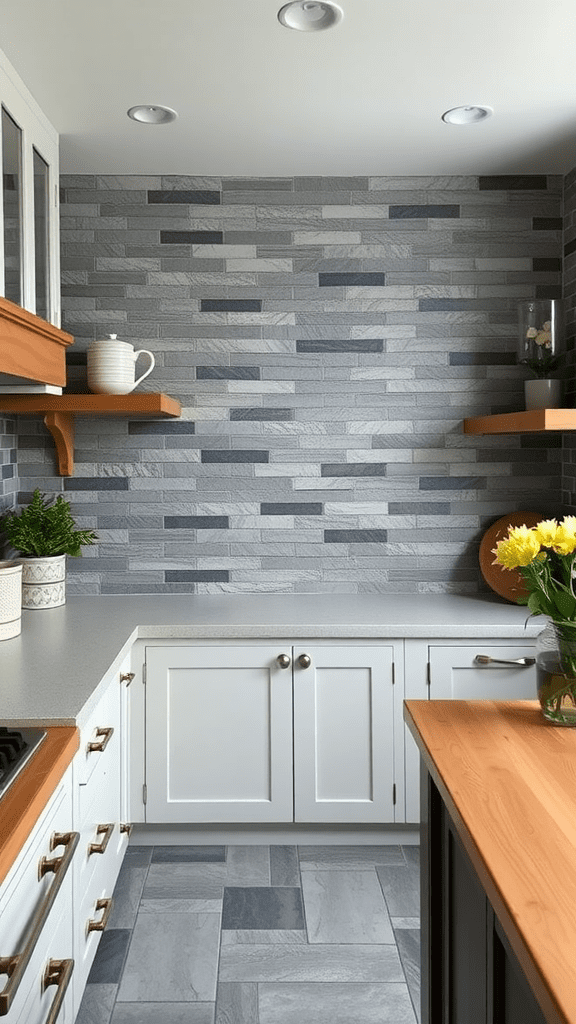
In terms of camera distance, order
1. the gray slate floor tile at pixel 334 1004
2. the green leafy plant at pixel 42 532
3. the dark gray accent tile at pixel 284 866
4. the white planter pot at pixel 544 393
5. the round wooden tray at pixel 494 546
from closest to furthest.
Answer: the gray slate floor tile at pixel 334 1004 < the dark gray accent tile at pixel 284 866 < the green leafy plant at pixel 42 532 < the white planter pot at pixel 544 393 < the round wooden tray at pixel 494 546

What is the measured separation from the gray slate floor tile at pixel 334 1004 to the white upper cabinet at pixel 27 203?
1888 millimetres

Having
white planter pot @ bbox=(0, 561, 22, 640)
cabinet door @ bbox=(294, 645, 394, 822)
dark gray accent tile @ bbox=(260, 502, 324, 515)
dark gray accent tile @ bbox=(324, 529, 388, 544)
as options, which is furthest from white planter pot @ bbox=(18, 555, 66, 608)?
dark gray accent tile @ bbox=(324, 529, 388, 544)

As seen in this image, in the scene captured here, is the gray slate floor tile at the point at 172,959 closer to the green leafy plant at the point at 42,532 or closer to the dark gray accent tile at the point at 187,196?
the green leafy plant at the point at 42,532

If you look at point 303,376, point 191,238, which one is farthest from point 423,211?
point 191,238

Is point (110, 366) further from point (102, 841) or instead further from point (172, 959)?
point (172, 959)

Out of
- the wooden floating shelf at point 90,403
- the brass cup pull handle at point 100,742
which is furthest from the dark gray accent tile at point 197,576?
the brass cup pull handle at point 100,742

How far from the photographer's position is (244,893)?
281 cm

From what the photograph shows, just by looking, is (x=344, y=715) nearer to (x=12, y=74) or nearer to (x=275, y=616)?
(x=275, y=616)

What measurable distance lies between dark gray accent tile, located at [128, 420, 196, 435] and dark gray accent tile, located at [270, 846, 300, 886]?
1.56 m

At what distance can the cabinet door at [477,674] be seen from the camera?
3.01m

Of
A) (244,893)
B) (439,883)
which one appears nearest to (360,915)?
(244,893)

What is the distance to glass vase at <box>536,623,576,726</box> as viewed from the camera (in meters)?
1.75

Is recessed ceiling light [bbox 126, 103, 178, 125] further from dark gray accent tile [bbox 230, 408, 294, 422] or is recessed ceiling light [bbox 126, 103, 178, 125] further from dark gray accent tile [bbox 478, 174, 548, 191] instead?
dark gray accent tile [bbox 478, 174, 548, 191]

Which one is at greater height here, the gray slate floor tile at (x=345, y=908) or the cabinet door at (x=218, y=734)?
the cabinet door at (x=218, y=734)
